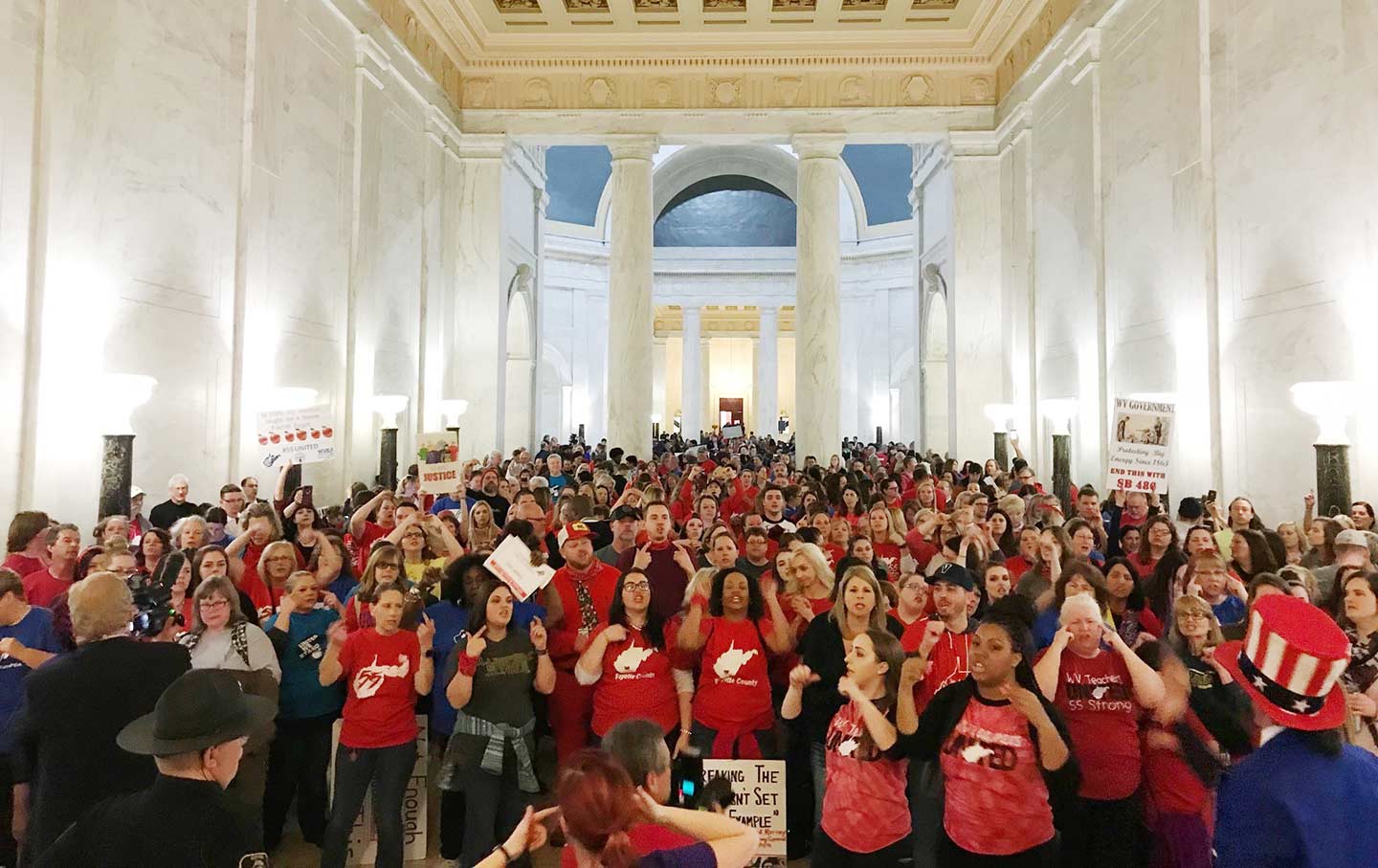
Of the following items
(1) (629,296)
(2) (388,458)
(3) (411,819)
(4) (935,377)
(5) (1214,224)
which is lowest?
(3) (411,819)

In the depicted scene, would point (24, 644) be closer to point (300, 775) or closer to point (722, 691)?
point (300, 775)

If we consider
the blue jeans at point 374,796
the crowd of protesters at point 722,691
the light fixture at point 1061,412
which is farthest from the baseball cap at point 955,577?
the light fixture at point 1061,412

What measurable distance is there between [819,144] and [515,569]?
16056 millimetres

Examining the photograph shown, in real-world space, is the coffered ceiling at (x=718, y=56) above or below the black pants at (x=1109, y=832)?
above

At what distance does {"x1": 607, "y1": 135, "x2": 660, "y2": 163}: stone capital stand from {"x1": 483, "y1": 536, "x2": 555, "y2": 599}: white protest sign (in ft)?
51.3

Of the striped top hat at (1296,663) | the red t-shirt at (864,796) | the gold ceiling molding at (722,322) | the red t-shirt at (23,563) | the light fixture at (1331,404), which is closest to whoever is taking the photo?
the striped top hat at (1296,663)

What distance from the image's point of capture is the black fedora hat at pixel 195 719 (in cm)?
233

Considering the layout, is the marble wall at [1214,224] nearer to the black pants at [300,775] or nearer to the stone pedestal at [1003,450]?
the stone pedestal at [1003,450]

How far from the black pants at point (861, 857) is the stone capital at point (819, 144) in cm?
1693

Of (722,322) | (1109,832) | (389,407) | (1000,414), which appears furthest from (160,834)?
(722,322)

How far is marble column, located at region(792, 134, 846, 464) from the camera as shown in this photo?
18.2 metres

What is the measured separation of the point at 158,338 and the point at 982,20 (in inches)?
642

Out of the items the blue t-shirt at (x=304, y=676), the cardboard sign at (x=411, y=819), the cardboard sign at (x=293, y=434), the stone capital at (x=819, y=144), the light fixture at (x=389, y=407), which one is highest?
the stone capital at (x=819, y=144)

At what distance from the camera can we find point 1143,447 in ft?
28.1
